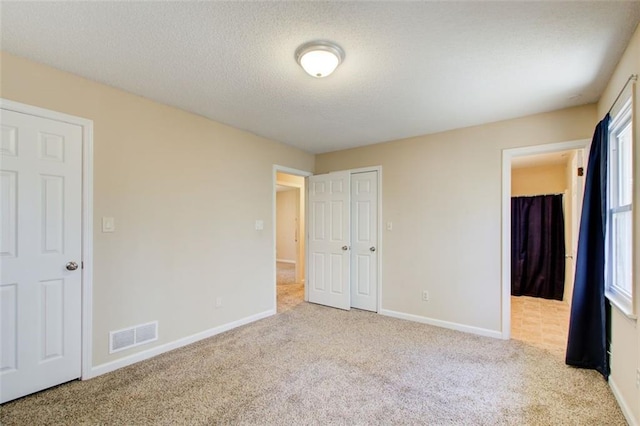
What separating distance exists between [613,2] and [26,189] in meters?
3.72

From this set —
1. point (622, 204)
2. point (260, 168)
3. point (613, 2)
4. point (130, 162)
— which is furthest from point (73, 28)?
point (622, 204)

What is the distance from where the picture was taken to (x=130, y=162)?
2.64m

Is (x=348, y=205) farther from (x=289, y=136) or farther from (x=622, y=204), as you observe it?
(x=622, y=204)

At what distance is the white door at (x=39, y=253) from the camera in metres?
2.03

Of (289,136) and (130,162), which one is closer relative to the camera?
(130,162)

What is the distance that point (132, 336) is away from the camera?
2.63m

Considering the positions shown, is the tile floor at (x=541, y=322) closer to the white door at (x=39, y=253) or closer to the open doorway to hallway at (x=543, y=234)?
the open doorway to hallway at (x=543, y=234)

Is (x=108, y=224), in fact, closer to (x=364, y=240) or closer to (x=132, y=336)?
(x=132, y=336)

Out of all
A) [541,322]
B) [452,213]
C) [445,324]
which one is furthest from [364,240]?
[541,322]

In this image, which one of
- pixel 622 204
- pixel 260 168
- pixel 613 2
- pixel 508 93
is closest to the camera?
pixel 613 2

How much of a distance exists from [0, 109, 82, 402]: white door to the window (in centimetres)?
402

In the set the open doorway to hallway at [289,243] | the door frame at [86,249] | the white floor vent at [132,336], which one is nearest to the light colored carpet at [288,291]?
the open doorway to hallway at [289,243]

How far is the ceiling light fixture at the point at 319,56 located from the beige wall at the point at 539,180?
4863 mm

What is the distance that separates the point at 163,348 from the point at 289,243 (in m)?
6.46
